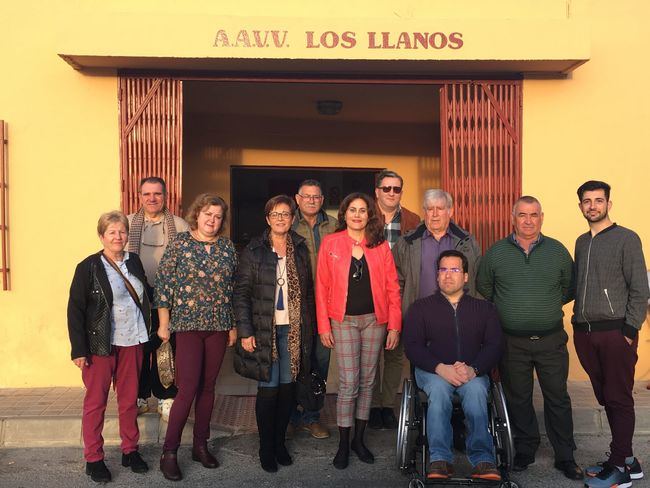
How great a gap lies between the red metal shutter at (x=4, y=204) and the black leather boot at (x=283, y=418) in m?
2.92

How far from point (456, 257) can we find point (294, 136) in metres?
5.03

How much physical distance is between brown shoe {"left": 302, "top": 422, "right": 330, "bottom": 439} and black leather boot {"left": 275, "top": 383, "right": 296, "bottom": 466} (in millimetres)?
470

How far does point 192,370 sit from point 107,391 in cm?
58

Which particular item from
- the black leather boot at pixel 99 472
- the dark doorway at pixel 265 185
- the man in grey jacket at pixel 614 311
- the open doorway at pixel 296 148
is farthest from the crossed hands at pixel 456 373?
the dark doorway at pixel 265 185

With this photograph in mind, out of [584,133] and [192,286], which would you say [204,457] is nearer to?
[192,286]

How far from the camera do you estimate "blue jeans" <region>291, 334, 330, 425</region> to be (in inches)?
166

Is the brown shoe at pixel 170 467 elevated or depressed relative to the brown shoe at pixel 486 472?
depressed

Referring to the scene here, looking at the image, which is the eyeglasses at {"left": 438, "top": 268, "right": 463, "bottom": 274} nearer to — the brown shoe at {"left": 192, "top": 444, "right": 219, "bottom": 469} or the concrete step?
the concrete step

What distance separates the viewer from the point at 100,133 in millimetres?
5520

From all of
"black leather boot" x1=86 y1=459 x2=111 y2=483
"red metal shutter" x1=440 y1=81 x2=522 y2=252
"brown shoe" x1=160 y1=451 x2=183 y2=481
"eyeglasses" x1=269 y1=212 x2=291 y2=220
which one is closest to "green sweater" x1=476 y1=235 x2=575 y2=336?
"eyeglasses" x1=269 y1=212 x2=291 y2=220

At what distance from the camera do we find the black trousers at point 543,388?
13.0ft

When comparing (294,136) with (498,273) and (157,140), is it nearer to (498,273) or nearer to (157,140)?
(157,140)

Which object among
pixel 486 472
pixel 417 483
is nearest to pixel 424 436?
pixel 417 483

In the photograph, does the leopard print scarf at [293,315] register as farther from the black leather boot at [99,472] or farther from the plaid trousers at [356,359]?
the black leather boot at [99,472]
